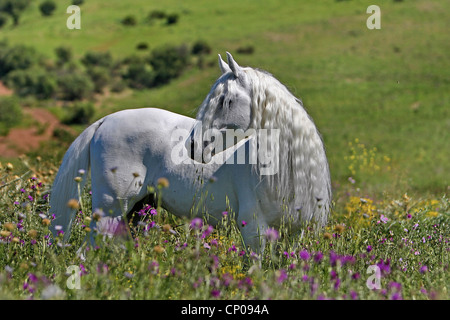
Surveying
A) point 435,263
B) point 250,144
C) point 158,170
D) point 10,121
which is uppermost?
point 250,144

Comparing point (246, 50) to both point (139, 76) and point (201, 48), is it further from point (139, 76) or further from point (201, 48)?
point (139, 76)

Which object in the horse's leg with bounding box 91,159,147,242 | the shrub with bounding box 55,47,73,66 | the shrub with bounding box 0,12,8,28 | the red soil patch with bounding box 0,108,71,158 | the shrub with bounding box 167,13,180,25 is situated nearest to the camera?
the horse's leg with bounding box 91,159,147,242

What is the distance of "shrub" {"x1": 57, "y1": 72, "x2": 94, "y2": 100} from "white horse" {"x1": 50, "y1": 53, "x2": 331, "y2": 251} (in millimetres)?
52987

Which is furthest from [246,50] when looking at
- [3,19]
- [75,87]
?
[3,19]

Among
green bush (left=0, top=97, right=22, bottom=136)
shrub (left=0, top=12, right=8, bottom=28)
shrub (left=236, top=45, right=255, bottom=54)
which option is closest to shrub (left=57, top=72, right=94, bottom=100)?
green bush (left=0, top=97, right=22, bottom=136)

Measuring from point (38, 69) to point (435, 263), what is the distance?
63.2m

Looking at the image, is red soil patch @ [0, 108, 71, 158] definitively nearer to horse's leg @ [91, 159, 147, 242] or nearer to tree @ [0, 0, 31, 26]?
horse's leg @ [91, 159, 147, 242]

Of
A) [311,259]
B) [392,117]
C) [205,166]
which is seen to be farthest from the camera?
[392,117]

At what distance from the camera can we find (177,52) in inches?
2386

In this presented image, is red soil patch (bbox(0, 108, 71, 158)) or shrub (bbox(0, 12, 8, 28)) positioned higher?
shrub (bbox(0, 12, 8, 28))

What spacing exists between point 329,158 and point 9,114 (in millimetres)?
31805

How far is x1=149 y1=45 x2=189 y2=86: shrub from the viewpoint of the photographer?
193 ft
